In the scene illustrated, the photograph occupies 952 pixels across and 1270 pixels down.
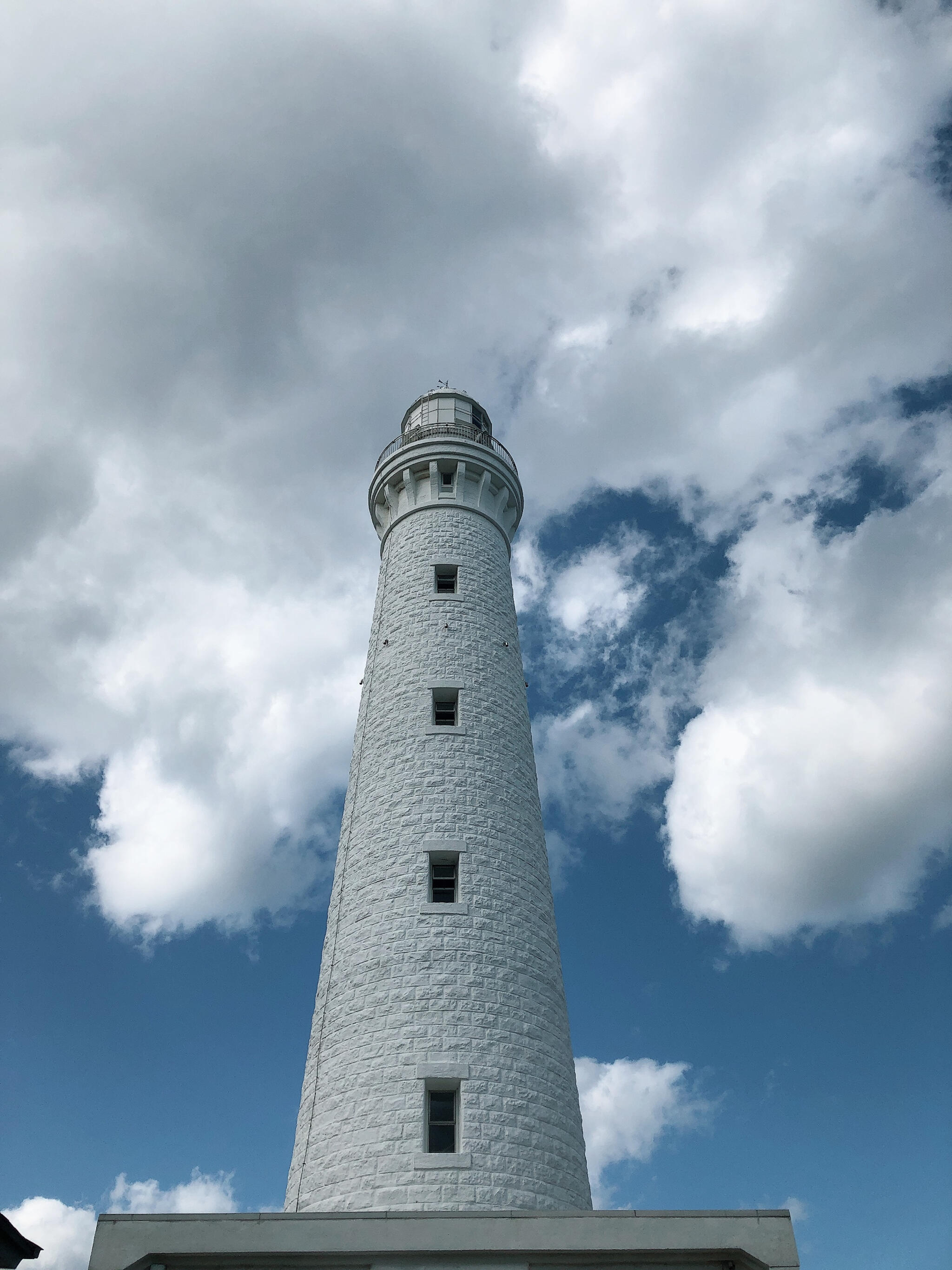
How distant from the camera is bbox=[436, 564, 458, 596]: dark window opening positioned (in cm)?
2723

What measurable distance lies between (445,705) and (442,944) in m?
6.76

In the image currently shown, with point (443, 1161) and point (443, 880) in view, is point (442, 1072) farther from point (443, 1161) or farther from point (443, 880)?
point (443, 880)

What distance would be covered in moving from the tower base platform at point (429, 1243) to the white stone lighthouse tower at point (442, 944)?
2.93 m

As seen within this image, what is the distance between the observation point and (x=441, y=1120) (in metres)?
17.2

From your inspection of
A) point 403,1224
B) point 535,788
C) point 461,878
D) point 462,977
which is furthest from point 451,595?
point 403,1224

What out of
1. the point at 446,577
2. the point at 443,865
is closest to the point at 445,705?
the point at 443,865

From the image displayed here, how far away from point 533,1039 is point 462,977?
74.6 inches

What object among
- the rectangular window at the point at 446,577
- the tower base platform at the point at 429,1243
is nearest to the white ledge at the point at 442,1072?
the tower base platform at the point at 429,1243

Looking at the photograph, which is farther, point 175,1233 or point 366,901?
point 366,901

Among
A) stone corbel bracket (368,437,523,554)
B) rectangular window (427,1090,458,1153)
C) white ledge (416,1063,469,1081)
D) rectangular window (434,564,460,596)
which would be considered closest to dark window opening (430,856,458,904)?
white ledge (416,1063,469,1081)

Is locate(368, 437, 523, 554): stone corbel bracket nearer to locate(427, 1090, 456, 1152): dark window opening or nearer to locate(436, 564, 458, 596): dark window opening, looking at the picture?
locate(436, 564, 458, 596): dark window opening

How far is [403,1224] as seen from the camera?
13.4 metres

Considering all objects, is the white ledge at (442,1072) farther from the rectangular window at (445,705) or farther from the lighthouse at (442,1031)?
the rectangular window at (445,705)

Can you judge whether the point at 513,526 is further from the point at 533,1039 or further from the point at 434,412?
the point at 533,1039
